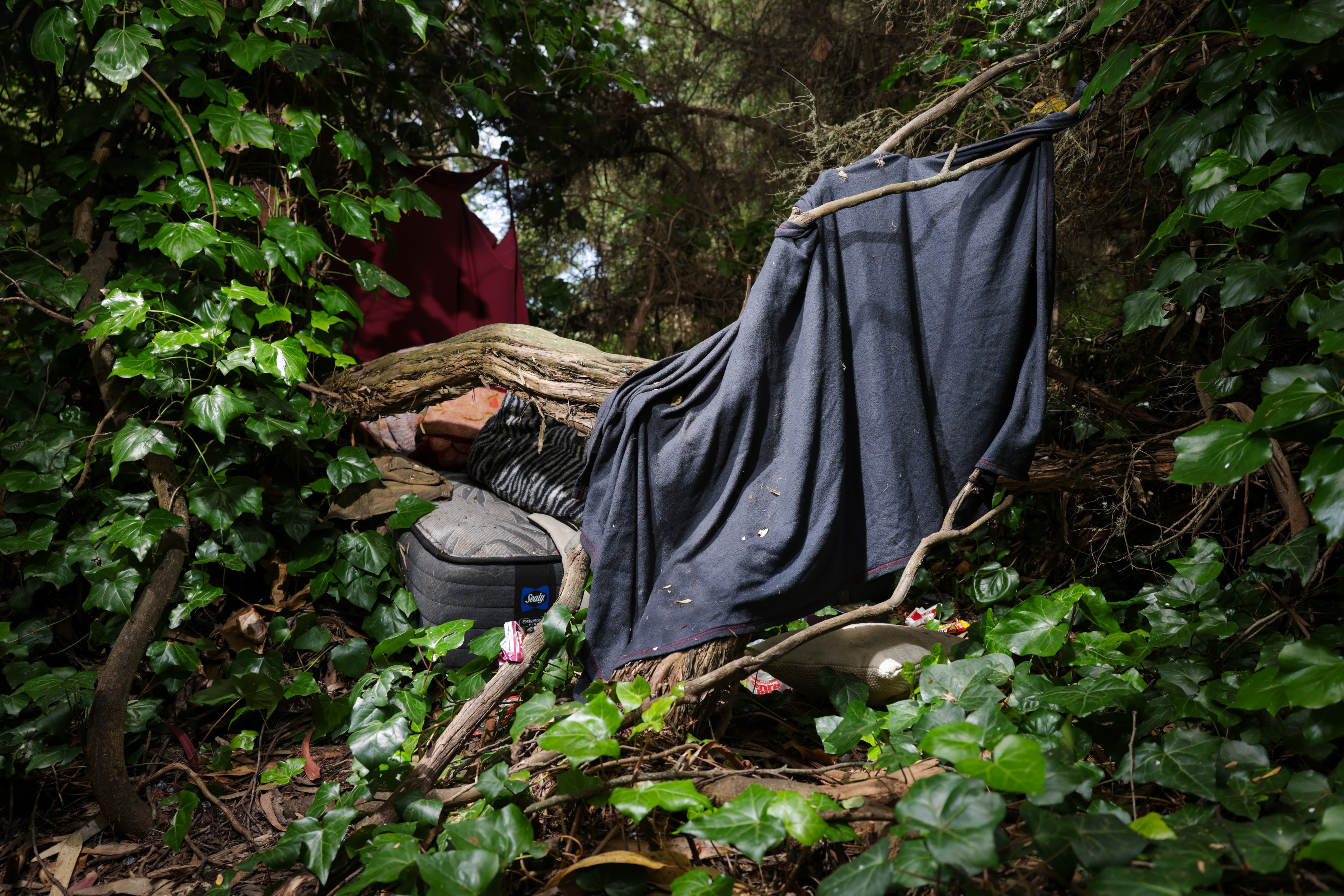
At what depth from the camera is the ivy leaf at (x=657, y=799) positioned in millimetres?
1214

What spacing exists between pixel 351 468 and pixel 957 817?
7.21 feet

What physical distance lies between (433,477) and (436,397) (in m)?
0.31

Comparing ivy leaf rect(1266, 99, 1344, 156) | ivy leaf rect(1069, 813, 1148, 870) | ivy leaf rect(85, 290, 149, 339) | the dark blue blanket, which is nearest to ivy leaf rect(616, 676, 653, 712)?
the dark blue blanket

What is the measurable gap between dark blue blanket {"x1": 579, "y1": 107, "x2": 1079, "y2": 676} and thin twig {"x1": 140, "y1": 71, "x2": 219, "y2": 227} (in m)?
1.50

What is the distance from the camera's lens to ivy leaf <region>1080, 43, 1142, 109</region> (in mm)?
1398

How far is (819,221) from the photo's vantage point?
174 centimetres

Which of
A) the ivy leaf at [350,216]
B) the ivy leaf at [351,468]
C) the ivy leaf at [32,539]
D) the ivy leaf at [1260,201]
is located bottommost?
the ivy leaf at [32,539]

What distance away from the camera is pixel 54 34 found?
2008 mm

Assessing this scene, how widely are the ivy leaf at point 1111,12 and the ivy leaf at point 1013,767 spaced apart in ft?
4.08

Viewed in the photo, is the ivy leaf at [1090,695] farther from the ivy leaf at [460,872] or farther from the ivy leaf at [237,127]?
the ivy leaf at [237,127]

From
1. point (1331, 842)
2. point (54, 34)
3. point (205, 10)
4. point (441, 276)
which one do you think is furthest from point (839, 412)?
point (441, 276)

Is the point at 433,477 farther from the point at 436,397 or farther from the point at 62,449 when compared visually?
the point at 62,449

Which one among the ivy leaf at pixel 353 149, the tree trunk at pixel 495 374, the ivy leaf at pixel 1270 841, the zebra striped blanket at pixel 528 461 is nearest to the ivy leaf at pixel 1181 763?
the ivy leaf at pixel 1270 841

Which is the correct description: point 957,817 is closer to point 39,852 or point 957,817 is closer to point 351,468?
point 39,852
